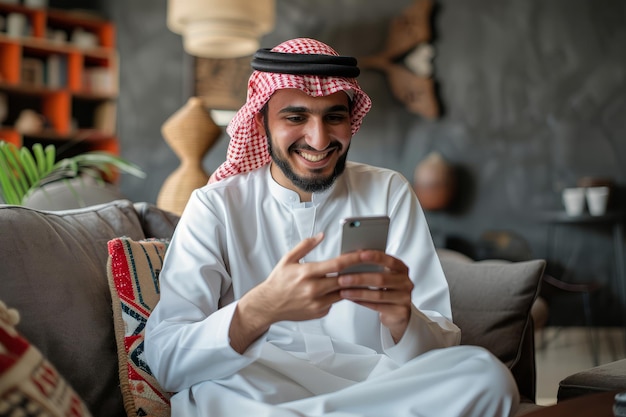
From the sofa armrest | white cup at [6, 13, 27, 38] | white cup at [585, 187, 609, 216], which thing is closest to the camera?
the sofa armrest

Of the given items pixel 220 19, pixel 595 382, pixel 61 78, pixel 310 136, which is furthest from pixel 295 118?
pixel 61 78

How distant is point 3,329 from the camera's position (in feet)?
4.15

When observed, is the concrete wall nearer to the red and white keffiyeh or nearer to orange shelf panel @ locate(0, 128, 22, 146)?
orange shelf panel @ locate(0, 128, 22, 146)

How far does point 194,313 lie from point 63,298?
298mm

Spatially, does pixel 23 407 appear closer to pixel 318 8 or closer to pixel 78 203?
pixel 78 203

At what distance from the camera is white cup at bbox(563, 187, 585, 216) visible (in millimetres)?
5668

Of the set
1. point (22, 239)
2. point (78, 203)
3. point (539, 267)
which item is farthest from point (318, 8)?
point (22, 239)

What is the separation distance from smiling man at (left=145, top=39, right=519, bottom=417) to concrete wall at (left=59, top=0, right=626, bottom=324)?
4.22 m

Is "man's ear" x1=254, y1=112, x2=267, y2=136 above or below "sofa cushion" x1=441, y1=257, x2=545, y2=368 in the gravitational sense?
above

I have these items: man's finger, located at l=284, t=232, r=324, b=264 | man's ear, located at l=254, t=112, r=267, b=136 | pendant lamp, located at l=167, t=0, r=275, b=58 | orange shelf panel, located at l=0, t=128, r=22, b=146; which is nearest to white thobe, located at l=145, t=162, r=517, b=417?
man's ear, located at l=254, t=112, r=267, b=136

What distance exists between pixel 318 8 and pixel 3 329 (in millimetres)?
5938

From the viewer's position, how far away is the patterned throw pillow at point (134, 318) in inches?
73.1

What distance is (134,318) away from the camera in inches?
75.1

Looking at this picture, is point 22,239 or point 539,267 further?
point 539,267
